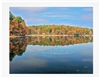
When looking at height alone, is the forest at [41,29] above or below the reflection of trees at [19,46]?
above

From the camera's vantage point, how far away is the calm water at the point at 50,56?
3.93 metres

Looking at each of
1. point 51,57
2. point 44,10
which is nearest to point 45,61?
point 51,57

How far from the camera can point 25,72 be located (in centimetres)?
392

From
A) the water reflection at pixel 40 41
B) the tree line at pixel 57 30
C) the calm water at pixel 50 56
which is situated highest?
the tree line at pixel 57 30

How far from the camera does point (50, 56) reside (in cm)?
396

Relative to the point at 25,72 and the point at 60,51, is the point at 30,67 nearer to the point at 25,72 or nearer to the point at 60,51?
the point at 25,72

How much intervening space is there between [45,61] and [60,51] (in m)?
0.24
